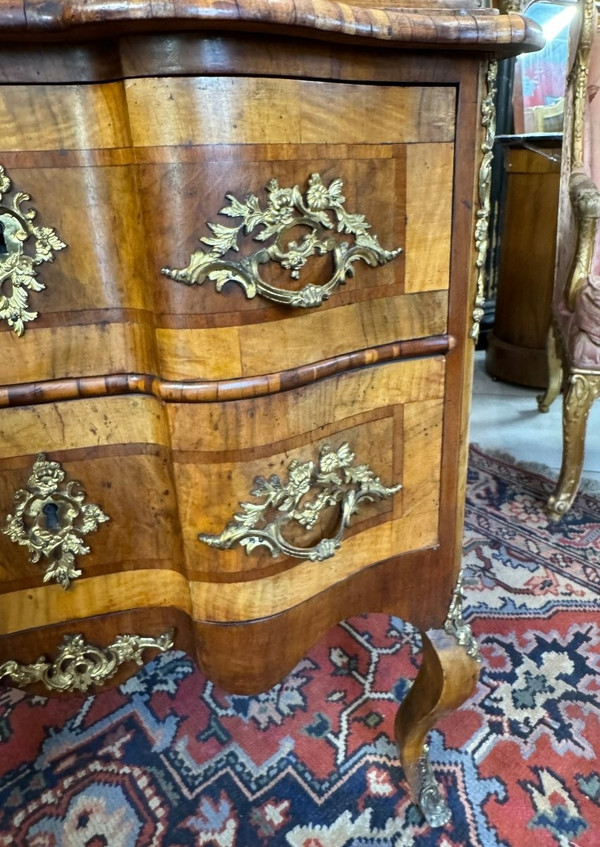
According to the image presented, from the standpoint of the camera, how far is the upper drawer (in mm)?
449

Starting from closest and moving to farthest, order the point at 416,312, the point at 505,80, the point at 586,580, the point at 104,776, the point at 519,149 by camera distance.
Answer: the point at 416,312, the point at 104,776, the point at 586,580, the point at 519,149, the point at 505,80

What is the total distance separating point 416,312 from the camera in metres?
0.58

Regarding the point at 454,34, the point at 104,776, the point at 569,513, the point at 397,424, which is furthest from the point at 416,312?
Result: the point at 569,513

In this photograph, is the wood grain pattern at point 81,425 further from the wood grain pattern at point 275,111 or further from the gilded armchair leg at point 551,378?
the gilded armchair leg at point 551,378

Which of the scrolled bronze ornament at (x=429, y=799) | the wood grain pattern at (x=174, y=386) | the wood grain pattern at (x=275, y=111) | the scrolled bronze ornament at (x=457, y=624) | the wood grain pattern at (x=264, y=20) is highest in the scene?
the wood grain pattern at (x=264, y=20)

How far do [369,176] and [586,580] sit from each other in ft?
3.47

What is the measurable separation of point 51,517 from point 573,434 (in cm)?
122

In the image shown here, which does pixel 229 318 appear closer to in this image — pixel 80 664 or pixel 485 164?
pixel 485 164

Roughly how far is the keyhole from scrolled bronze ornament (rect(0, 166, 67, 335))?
0.54ft

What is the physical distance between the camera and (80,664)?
0.63 metres

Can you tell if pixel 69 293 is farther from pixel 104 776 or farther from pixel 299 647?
pixel 104 776

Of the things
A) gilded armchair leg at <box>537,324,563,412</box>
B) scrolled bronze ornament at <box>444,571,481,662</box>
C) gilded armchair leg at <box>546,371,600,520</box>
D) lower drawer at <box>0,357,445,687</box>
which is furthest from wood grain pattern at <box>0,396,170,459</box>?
gilded armchair leg at <box>537,324,563,412</box>

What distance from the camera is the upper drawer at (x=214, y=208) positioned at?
17.7 inches

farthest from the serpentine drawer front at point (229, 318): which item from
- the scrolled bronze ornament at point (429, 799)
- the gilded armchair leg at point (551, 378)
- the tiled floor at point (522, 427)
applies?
the gilded armchair leg at point (551, 378)
